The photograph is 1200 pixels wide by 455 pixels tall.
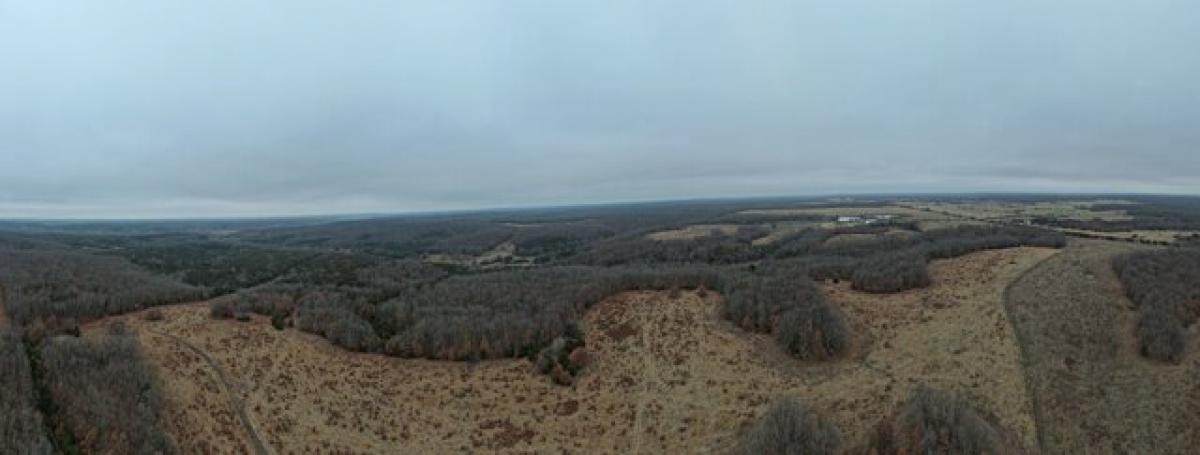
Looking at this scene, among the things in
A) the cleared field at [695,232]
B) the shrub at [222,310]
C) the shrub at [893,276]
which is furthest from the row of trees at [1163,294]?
the cleared field at [695,232]

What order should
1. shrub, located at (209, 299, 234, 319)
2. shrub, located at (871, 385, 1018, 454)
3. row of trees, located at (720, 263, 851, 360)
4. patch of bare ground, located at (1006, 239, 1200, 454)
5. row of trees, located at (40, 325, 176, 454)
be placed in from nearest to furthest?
1. row of trees, located at (40, 325, 176, 454)
2. shrub, located at (871, 385, 1018, 454)
3. patch of bare ground, located at (1006, 239, 1200, 454)
4. row of trees, located at (720, 263, 851, 360)
5. shrub, located at (209, 299, 234, 319)

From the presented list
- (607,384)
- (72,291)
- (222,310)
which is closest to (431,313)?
(222,310)

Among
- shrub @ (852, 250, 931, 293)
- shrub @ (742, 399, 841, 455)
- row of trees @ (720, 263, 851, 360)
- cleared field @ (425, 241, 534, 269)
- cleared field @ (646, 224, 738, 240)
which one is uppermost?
shrub @ (852, 250, 931, 293)

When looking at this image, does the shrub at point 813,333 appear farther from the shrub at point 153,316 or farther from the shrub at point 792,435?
the shrub at point 153,316

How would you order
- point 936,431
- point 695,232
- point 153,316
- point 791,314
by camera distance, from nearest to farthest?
point 936,431, point 153,316, point 791,314, point 695,232

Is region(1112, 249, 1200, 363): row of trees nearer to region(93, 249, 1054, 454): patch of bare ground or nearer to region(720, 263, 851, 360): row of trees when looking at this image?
region(93, 249, 1054, 454): patch of bare ground

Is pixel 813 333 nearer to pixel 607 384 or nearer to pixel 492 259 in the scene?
pixel 607 384

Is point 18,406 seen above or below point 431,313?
above

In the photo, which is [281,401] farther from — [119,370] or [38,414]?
[38,414]

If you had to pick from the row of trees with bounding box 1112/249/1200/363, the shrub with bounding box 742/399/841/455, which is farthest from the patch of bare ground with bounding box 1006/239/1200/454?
the shrub with bounding box 742/399/841/455
